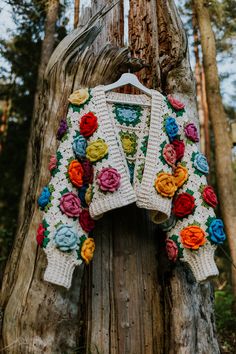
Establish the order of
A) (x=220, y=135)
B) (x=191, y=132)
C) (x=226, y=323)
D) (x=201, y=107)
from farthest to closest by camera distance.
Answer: (x=201, y=107), (x=220, y=135), (x=226, y=323), (x=191, y=132)

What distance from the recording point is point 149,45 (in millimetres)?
2904

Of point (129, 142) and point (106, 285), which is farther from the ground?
point (129, 142)

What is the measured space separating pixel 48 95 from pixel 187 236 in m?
1.27

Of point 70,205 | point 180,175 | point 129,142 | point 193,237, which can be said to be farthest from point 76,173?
point 193,237

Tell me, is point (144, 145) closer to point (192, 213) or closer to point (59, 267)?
point (192, 213)

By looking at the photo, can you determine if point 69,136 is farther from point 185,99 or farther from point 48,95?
point 185,99

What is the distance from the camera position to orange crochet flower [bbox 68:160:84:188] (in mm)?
2037

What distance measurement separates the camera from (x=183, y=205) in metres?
2.09

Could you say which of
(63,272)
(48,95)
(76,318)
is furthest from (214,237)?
(48,95)

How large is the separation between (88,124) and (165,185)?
51 centimetres

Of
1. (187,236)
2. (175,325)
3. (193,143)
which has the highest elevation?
(193,143)

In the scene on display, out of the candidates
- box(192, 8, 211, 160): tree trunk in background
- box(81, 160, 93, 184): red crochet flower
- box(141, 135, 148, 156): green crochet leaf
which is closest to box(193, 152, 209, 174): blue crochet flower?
box(141, 135, 148, 156): green crochet leaf

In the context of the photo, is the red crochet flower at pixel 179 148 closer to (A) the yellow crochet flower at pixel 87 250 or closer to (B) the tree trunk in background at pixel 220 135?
(A) the yellow crochet flower at pixel 87 250

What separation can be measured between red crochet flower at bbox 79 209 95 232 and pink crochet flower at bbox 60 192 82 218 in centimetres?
4
